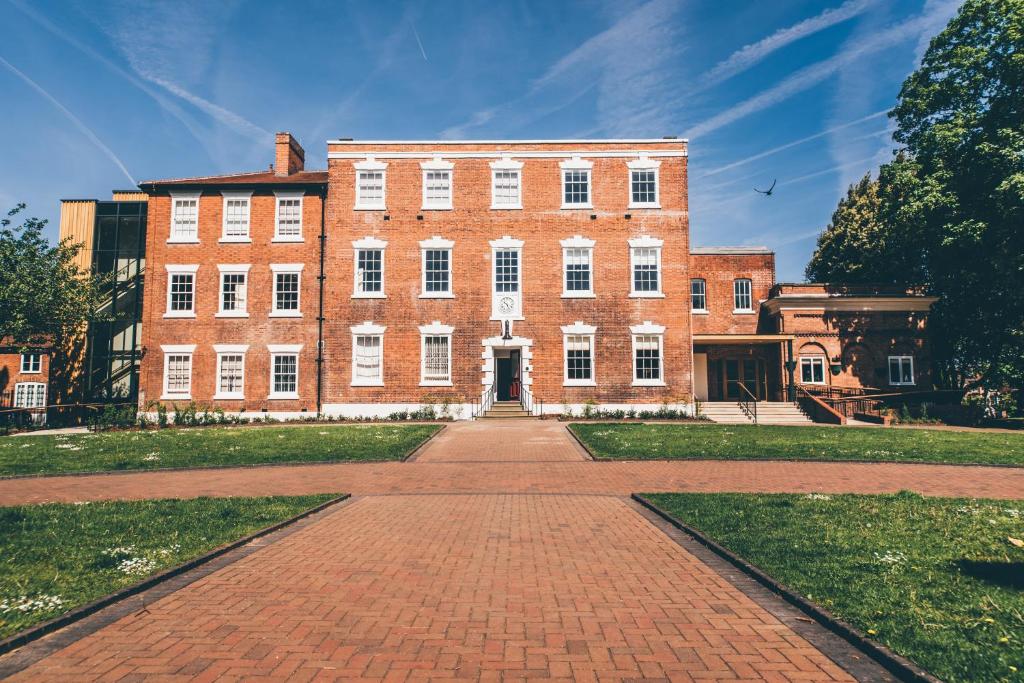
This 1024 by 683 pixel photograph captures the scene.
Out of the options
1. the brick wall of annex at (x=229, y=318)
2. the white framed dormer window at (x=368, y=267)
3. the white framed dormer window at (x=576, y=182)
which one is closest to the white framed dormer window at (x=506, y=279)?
the white framed dormer window at (x=576, y=182)

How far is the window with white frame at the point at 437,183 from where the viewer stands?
2741 cm

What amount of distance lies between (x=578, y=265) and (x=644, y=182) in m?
4.83

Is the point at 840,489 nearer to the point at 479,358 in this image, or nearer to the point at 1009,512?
the point at 1009,512

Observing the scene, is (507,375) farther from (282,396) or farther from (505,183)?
(282,396)

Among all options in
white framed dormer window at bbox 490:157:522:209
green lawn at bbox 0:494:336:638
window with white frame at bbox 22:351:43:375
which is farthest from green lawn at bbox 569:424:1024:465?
window with white frame at bbox 22:351:43:375

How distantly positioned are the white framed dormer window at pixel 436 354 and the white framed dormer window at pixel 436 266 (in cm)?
161

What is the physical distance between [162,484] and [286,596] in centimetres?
811

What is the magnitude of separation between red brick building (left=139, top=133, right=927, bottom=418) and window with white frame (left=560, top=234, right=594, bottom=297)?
6 cm

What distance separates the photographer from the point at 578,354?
26.8 metres

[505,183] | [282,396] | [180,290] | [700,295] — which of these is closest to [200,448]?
[282,396]

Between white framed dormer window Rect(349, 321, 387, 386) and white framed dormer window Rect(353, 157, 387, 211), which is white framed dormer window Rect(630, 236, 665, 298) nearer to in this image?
white framed dormer window Rect(349, 321, 387, 386)

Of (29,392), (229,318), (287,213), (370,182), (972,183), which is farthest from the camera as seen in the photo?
(29,392)

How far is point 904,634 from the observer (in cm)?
448

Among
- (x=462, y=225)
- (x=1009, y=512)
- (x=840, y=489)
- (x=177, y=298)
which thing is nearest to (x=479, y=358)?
(x=462, y=225)
